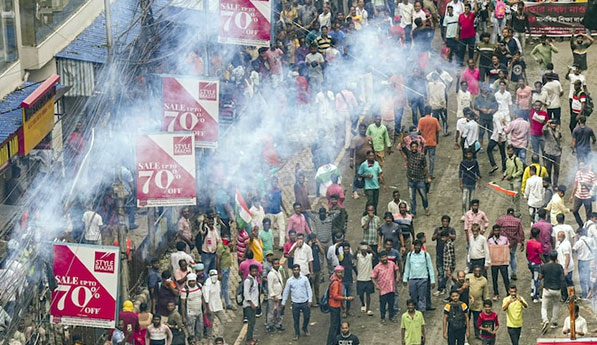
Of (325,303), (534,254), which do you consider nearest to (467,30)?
(534,254)

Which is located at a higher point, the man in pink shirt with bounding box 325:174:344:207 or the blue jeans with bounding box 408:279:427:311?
the man in pink shirt with bounding box 325:174:344:207

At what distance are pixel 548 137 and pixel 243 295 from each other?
671cm

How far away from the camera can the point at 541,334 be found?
75.9 ft

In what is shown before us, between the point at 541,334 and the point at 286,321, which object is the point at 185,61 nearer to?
the point at 286,321

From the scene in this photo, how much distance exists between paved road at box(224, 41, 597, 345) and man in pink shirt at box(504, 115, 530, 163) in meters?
0.78

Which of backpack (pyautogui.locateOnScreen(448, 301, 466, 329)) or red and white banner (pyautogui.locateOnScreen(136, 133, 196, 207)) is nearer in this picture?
red and white banner (pyautogui.locateOnScreen(136, 133, 196, 207))

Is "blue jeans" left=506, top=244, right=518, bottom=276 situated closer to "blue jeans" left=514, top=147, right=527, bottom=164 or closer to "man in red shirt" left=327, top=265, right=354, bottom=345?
"man in red shirt" left=327, top=265, right=354, bottom=345

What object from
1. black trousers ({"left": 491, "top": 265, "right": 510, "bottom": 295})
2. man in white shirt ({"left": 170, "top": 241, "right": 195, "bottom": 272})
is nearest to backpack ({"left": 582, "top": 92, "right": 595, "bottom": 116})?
black trousers ({"left": 491, "top": 265, "right": 510, "bottom": 295})

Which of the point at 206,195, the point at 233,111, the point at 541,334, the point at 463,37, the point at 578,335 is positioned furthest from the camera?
the point at 463,37

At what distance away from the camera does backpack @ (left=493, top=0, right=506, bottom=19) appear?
107ft

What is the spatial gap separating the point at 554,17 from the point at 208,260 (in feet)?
42.6

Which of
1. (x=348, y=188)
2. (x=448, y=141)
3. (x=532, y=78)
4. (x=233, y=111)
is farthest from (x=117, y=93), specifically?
(x=532, y=78)

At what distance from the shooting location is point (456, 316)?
22.2 meters

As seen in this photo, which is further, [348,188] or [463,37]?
[463,37]
